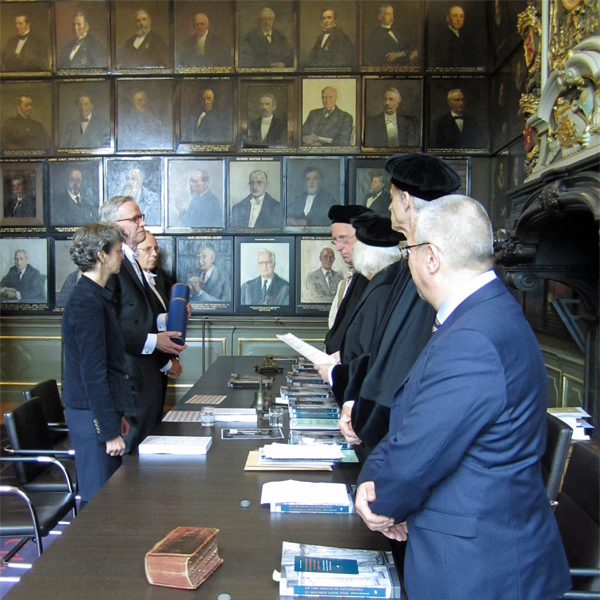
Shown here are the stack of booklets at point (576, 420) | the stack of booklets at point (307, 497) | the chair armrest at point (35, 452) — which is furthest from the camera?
the stack of booklets at point (576, 420)

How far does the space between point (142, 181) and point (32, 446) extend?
529cm

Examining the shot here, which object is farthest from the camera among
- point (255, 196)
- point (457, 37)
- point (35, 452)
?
point (255, 196)

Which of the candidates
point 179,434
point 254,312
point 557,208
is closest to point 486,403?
point 179,434

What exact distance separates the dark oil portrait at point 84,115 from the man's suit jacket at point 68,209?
0.69 m

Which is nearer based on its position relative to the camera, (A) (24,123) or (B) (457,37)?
(B) (457,37)

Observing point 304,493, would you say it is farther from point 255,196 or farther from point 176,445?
point 255,196

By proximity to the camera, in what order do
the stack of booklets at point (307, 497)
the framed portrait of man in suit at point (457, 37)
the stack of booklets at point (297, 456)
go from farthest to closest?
the framed portrait of man in suit at point (457, 37) < the stack of booklets at point (297, 456) < the stack of booklets at point (307, 497)

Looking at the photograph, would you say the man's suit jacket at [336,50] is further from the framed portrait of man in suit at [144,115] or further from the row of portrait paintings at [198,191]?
the framed portrait of man in suit at [144,115]

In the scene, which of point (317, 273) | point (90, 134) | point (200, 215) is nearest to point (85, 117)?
point (90, 134)

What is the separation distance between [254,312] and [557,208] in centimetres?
498

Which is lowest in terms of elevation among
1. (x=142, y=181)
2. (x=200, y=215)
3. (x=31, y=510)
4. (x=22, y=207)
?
(x=31, y=510)

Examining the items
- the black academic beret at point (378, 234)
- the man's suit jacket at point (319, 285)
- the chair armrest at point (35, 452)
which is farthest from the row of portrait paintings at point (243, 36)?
the chair armrest at point (35, 452)

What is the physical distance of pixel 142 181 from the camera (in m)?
8.34

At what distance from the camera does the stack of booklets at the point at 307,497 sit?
2.20 m
